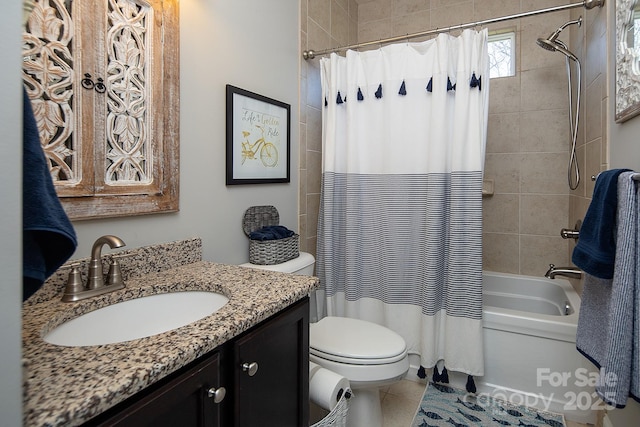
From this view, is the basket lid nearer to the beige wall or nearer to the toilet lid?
the beige wall

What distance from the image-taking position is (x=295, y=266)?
1.71 metres

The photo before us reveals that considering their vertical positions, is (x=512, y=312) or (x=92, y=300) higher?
(x=92, y=300)

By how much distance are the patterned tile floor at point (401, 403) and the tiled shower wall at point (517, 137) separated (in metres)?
0.98

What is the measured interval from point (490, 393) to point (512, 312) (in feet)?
1.56

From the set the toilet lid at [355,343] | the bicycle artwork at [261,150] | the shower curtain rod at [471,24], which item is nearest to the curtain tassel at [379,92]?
the shower curtain rod at [471,24]

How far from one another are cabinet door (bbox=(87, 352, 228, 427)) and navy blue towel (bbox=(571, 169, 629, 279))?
3.65 feet

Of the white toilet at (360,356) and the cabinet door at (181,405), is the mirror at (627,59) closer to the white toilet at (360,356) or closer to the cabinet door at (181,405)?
the white toilet at (360,356)

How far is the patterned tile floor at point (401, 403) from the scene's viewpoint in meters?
1.74

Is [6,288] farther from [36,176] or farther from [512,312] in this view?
[512,312]

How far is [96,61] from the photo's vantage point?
3.52ft

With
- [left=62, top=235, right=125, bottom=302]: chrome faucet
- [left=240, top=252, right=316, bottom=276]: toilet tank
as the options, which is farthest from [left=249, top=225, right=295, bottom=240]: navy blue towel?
[left=62, top=235, right=125, bottom=302]: chrome faucet

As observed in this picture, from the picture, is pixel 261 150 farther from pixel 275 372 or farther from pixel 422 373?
pixel 422 373

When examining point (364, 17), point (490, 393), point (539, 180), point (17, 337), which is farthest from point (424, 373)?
point (364, 17)

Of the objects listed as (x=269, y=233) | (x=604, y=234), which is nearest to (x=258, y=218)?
(x=269, y=233)
